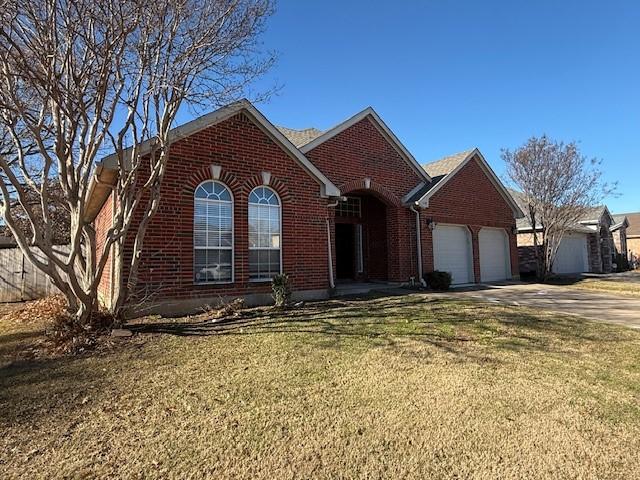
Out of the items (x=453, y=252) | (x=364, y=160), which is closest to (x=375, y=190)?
(x=364, y=160)

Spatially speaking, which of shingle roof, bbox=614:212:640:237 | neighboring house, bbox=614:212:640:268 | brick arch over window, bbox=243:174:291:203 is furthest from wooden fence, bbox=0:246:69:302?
shingle roof, bbox=614:212:640:237

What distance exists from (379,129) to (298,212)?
5712mm

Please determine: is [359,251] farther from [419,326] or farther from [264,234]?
[419,326]

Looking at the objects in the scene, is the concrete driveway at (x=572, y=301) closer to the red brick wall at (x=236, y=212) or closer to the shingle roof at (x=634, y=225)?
the red brick wall at (x=236, y=212)

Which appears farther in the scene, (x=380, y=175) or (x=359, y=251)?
(x=359, y=251)

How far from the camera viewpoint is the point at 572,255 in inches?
976

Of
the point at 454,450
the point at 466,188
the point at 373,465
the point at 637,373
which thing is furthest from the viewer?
the point at 466,188

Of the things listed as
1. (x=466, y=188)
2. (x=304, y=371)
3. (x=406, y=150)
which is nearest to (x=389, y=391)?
(x=304, y=371)

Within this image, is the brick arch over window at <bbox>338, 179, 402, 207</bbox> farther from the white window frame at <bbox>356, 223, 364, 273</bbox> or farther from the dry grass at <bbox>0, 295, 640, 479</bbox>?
the dry grass at <bbox>0, 295, 640, 479</bbox>

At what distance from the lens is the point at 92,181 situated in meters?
8.31

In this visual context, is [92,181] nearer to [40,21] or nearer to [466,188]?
[40,21]

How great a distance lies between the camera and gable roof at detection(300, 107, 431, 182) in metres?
12.9

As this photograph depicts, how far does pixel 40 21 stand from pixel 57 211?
13437 mm

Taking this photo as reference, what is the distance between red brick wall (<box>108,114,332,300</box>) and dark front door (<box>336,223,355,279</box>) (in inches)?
161
